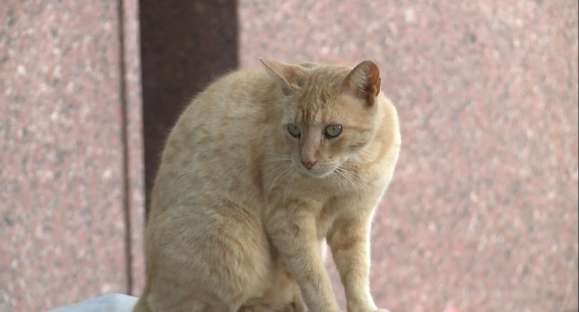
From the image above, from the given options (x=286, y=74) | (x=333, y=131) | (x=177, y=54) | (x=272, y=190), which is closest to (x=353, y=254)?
(x=272, y=190)

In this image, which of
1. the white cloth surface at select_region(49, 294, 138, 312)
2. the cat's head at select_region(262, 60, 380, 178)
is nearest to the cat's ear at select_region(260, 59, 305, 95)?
the cat's head at select_region(262, 60, 380, 178)

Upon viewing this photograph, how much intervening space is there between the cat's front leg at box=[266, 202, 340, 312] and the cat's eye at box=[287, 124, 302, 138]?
0.59 feet

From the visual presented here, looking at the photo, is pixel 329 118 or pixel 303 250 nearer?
pixel 329 118

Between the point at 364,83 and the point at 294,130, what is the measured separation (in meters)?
0.21

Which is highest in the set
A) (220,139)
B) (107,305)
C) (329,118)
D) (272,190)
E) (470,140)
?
(329,118)

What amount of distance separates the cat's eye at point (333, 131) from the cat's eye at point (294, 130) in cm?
7

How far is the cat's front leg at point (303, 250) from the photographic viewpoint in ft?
8.95

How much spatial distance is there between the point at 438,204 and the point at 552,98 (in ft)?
2.48

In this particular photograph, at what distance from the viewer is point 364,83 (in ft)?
8.64

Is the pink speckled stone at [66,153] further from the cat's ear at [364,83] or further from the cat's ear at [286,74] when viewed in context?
the cat's ear at [364,83]

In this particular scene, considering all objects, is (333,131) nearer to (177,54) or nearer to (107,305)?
(107,305)

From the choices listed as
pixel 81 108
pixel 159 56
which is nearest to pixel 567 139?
pixel 159 56

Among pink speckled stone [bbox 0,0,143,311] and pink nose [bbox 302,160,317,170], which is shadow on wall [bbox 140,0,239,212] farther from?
pink nose [bbox 302,160,317,170]

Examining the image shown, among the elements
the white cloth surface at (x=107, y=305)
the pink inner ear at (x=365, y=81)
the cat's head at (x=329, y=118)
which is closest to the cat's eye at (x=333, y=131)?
the cat's head at (x=329, y=118)
